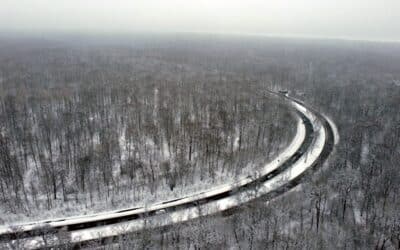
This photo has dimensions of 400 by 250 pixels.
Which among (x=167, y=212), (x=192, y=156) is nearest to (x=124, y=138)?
(x=192, y=156)

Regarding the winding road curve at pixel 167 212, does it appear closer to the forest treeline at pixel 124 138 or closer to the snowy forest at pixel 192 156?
the snowy forest at pixel 192 156

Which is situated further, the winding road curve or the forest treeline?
the forest treeline

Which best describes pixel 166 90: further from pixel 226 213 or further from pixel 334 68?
pixel 334 68

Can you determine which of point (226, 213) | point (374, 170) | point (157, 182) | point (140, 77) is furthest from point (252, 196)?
point (140, 77)

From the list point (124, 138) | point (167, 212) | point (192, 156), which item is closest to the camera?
point (167, 212)

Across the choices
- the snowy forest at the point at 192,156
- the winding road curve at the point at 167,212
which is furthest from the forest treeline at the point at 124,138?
the winding road curve at the point at 167,212

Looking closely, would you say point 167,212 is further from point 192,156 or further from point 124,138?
point 124,138

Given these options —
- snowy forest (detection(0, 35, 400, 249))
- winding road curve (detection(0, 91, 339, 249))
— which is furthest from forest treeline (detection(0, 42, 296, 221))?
winding road curve (detection(0, 91, 339, 249))

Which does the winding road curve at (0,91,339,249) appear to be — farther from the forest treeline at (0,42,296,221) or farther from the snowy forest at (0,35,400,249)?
the forest treeline at (0,42,296,221)
